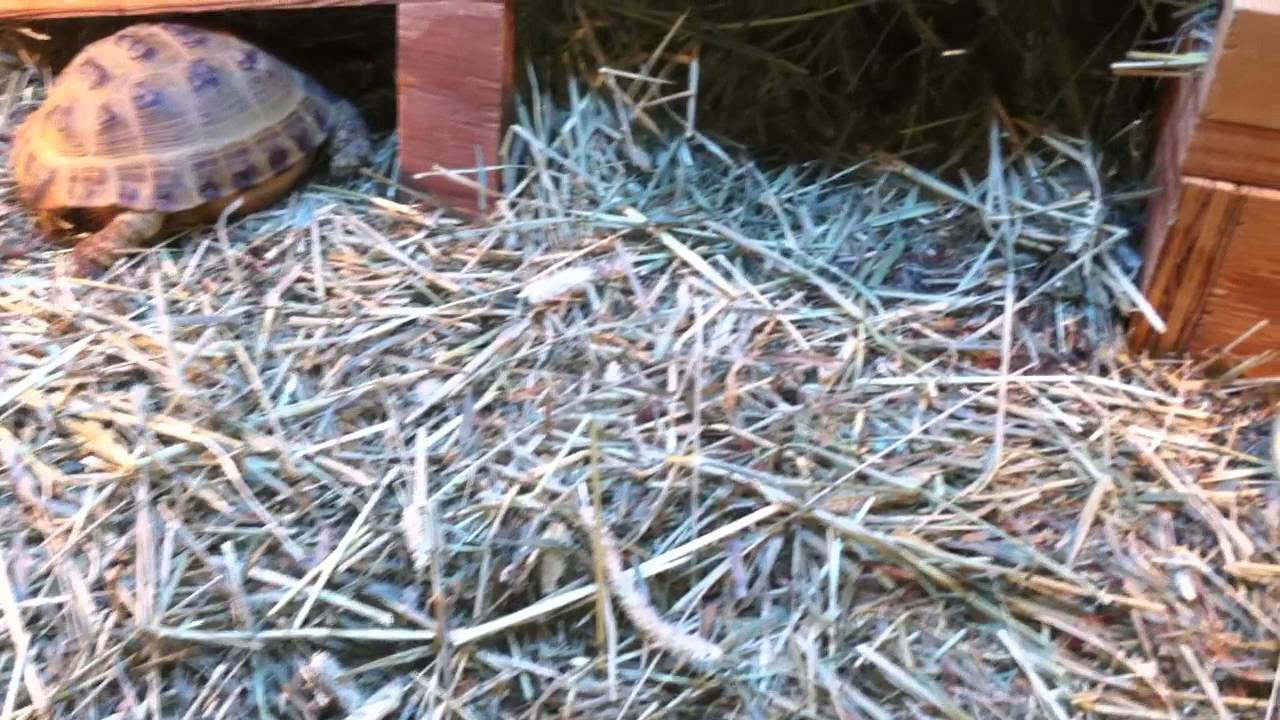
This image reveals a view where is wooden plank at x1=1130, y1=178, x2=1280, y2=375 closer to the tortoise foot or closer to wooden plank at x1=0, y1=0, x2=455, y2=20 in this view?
wooden plank at x1=0, y1=0, x2=455, y2=20

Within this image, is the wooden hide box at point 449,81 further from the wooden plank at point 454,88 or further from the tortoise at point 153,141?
the tortoise at point 153,141

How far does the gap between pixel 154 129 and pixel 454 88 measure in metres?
0.59

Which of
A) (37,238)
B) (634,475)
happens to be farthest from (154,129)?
(634,475)

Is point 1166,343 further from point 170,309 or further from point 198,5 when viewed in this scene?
point 198,5

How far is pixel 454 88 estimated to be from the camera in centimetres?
212

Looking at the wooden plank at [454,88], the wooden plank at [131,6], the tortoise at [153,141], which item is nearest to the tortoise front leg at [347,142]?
the tortoise at [153,141]

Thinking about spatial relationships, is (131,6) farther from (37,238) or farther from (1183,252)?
(1183,252)

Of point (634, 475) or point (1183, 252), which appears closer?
point (634, 475)

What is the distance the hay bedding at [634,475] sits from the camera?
4.98ft

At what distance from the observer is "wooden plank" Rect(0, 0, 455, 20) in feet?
7.00

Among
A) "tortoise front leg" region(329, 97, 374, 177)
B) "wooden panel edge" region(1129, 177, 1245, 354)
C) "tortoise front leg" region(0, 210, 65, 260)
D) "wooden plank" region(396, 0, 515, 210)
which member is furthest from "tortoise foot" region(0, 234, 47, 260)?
"wooden panel edge" region(1129, 177, 1245, 354)

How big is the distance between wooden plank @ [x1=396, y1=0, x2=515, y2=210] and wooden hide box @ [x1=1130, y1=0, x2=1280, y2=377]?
1141mm

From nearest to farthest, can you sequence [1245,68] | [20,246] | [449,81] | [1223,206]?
[1245,68], [1223,206], [449,81], [20,246]

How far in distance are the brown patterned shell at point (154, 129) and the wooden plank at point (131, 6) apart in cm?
4
